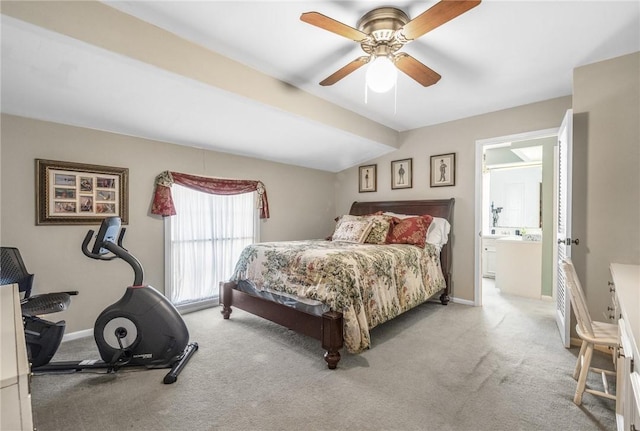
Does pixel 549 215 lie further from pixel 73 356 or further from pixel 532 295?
pixel 73 356

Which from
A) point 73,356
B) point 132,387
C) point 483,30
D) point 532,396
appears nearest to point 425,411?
point 532,396

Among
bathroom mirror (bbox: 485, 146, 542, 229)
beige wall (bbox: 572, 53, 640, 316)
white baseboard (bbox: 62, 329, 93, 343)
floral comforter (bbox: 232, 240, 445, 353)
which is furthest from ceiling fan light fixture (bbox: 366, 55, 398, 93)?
bathroom mirror (bbox: 485, 146, 542, 229)

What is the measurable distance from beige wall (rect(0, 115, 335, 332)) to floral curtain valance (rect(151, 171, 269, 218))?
91mm

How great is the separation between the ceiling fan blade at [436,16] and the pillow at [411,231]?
7.54 feet

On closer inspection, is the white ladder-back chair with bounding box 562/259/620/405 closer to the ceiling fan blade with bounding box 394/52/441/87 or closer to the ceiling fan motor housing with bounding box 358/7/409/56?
the ceiling fan blade with bounding box 394/52/441/87

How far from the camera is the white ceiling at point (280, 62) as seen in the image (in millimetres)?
1908

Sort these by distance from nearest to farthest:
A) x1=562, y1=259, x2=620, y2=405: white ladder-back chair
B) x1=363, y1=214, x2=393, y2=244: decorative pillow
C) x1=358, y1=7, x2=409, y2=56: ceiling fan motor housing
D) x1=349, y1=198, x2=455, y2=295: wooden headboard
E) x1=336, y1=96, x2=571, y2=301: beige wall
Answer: x1=562, y1=259, x2=620, y2=405: white ladder-back chair, x1=358, y1=7, x2=409, y2=56: ceiling fan motor housing, x1=336, y1=96, x2=571, y2=301: beige wall, x1=363, y1=214, x2=393, y2=244: decorative pillow, x1=349, y1=198, x2=455, y2=295: wooden headboard

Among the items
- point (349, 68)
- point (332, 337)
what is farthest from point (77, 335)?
point (349, 68)

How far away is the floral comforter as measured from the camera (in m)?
2.41

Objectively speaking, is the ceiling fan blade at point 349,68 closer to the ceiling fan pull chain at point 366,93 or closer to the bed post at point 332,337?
the ceiling fan pull chain at point 366,93

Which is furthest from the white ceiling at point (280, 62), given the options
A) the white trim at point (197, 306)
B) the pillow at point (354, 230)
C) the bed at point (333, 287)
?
the white trim at point (197, 306)

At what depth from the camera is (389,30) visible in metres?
1.96

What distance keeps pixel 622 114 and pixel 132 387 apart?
4268 millimetres

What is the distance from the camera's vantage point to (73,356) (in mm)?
2469
